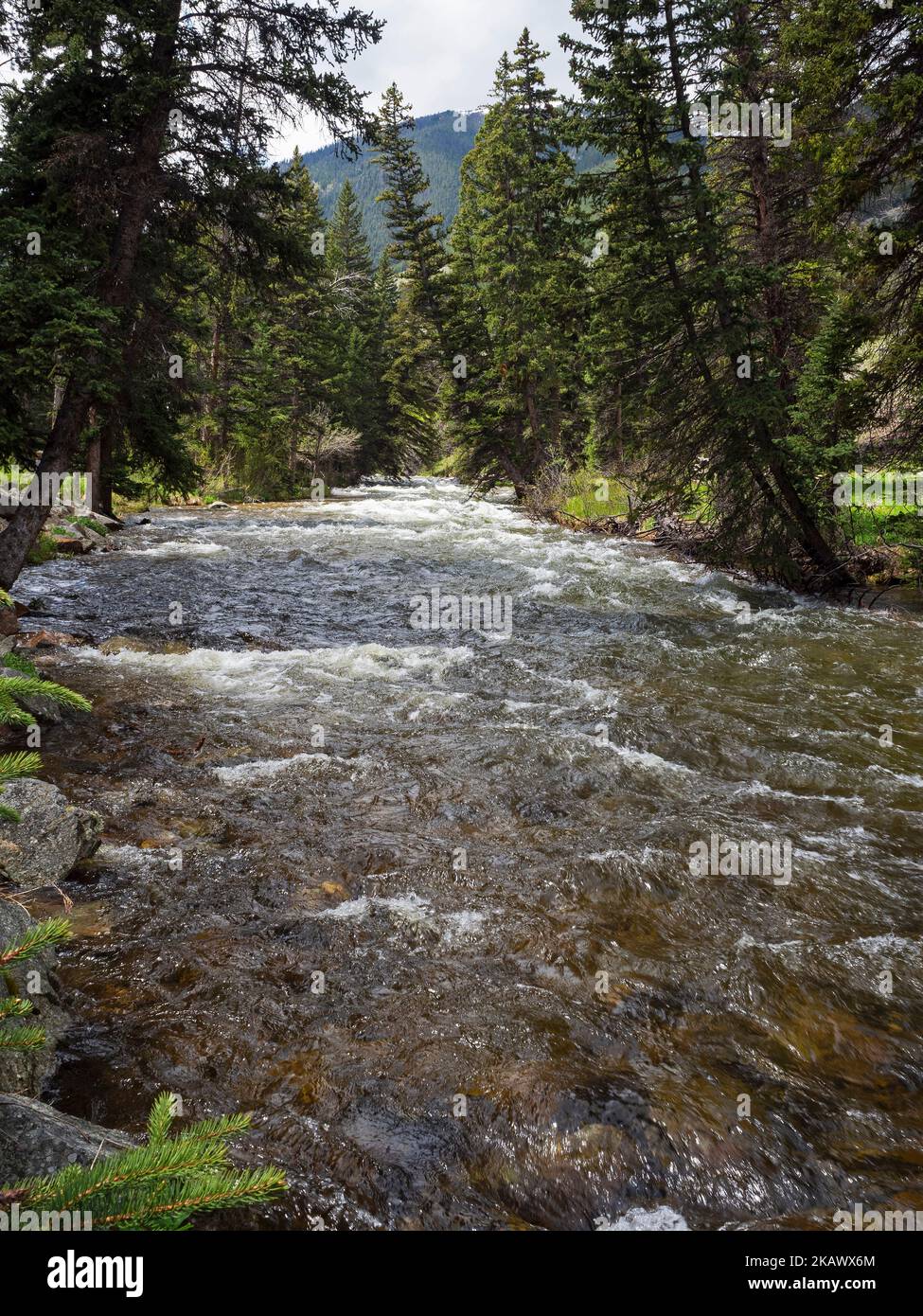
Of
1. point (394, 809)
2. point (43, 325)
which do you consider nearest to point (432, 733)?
point (394, 809)

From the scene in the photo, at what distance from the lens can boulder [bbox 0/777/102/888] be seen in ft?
14.2

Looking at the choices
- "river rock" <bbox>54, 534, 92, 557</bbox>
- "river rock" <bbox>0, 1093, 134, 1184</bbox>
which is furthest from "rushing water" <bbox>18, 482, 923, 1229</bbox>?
"river rock" <bbox>54, 534, 92, 557</bbox>

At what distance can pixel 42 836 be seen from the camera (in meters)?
4.54

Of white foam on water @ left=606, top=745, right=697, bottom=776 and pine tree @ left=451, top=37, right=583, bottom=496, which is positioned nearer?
white foam on water @ left=606, top=745, right=697, bottom=776

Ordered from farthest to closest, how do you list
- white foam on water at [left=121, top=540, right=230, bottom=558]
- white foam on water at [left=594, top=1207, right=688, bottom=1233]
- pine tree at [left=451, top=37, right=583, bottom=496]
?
pine tree at [left=451, top=37, right=583, bottom=496] < white foam on water at [left=121, top=540, right=230, bottom=558] < white foam on water at [left=594, top=1207, right=688, bottom=1233]

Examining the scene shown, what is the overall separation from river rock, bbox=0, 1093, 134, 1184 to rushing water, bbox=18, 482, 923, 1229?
2.67 ft

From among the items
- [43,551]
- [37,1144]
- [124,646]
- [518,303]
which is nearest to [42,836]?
[37,1144]

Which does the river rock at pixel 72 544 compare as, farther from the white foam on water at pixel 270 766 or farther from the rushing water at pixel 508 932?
the white foam on water at pixel 270 766

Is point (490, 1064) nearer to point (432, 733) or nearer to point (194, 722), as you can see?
point (432, 733)

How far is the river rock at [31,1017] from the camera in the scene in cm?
294

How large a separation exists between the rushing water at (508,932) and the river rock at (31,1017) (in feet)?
0.39

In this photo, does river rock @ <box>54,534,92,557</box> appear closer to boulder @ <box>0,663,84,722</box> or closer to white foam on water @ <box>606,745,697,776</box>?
boulder @ <box>0,663,84,722</box>
